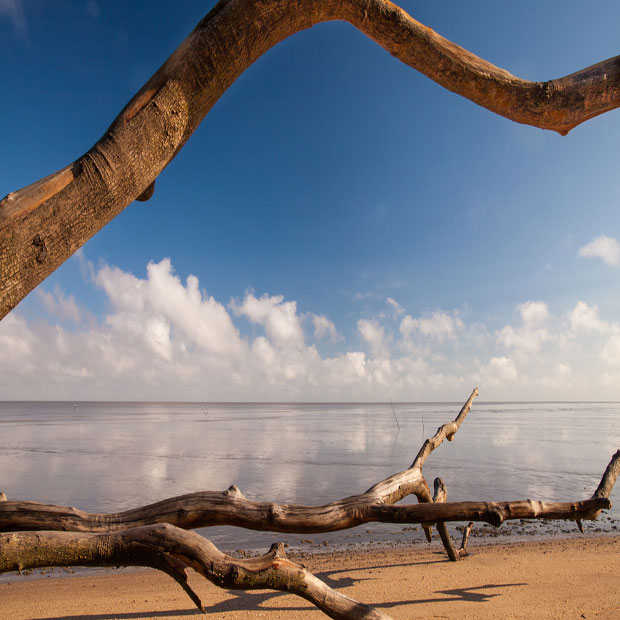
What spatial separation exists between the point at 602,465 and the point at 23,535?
21925mm

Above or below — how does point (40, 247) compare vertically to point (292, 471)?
above

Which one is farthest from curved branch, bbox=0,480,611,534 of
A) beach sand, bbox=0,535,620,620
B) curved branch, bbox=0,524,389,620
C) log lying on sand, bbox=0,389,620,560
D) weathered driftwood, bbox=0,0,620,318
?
beach sand, bbox=0,535,620,620

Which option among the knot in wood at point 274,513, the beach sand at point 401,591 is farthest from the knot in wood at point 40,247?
the beach sand at point 401,591

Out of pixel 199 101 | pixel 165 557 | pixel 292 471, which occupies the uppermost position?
pixel 199 101

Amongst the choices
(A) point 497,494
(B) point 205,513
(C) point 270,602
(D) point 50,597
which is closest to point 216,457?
(A) point 497,494

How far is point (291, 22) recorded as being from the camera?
6.63 feet

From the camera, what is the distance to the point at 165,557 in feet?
6.16

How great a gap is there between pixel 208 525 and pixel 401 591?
192 inches

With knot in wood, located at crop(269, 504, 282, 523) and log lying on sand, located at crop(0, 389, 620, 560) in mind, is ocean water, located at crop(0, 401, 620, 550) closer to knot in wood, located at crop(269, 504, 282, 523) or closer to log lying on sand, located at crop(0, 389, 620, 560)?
log lying on sand, located at crop(0, 389, 620, 560)

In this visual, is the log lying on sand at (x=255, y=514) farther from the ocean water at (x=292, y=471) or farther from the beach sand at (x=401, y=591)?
the ocean water at (x=292, y=471)

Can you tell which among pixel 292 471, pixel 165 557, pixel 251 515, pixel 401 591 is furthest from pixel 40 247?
pixel 292 471

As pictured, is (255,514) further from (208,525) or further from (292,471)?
(292,471)

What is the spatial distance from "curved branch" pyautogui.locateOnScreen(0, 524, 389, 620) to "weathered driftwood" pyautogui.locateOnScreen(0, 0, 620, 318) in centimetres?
102

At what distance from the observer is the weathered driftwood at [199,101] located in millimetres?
1672
